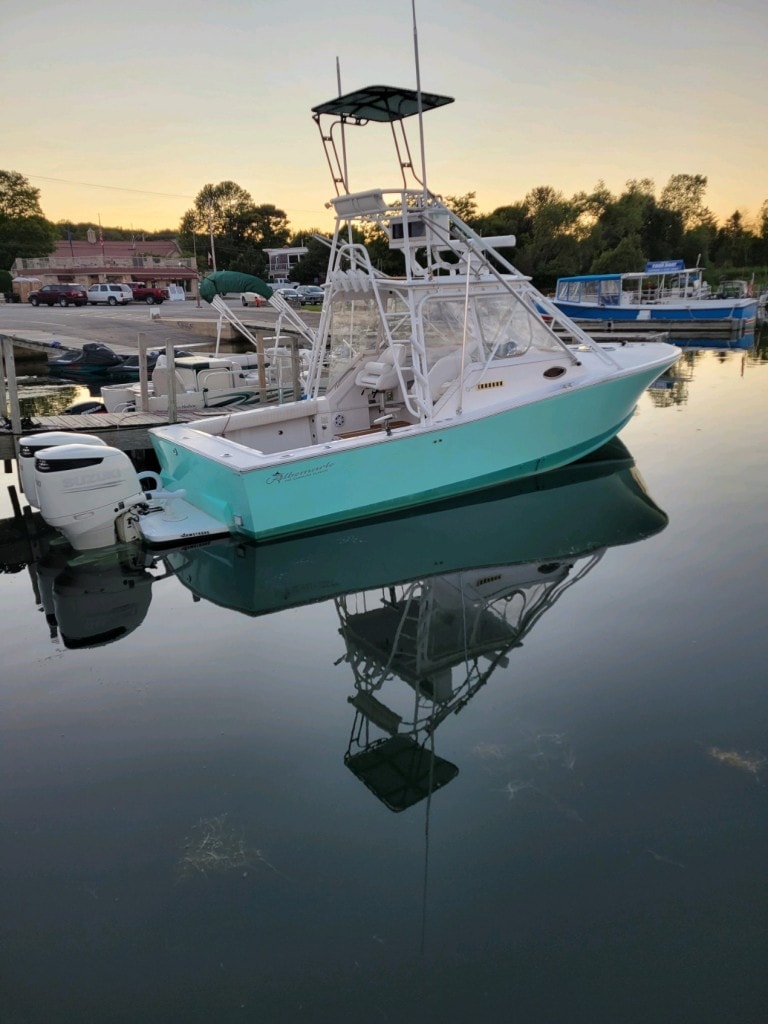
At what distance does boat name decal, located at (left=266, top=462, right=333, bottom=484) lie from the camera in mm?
7703

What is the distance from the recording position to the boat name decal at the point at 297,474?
7.70 m

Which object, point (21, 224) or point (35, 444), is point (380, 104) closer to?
point (35, 444)

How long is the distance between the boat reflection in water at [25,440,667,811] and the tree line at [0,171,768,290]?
28853mm

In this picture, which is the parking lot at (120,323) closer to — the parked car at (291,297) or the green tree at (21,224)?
the parked car at (291,297)

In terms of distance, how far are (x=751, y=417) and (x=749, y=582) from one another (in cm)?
836

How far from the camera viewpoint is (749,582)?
6949mm

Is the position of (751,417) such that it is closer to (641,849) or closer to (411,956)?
(641,849)

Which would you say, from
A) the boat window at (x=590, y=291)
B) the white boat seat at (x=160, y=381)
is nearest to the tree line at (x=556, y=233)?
the boat window at (x=590, y=291)

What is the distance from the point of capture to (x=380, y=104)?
335 inches

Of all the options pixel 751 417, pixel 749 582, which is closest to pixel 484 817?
pixel 749 582

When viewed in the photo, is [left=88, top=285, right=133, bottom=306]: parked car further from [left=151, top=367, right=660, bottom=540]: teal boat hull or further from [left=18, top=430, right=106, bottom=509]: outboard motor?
[left=18, top=430, right=106, bottom=509]: outboard motor

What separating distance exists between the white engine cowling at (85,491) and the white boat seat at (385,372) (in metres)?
3.16

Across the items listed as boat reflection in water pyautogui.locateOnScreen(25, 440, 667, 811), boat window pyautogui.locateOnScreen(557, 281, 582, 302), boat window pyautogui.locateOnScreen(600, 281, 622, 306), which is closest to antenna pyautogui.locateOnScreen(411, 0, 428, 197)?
boat reflection in water pyautogui.locateOnScreen(25, 440, 667, 811)

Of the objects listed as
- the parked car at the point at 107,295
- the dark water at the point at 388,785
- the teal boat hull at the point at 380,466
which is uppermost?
the parked car at the point at 107,295
